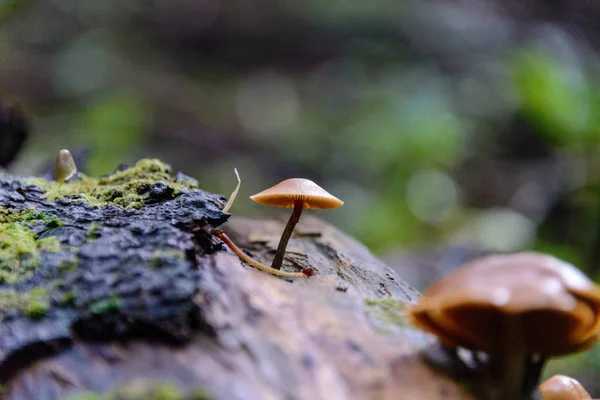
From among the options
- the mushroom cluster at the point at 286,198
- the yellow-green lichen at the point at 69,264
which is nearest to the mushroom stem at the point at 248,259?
the mushroom cluster at the point at 286,198

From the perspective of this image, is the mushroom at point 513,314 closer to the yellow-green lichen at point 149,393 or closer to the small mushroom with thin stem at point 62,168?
the yellow-green lichen at point 149,393

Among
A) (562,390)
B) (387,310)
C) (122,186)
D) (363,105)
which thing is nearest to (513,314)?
(387,310)

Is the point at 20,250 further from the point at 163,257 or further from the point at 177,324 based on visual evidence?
the point at 177,324

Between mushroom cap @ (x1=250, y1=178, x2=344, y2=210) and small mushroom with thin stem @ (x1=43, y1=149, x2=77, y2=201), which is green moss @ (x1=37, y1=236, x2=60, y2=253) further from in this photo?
mushroom cap @ (x1=250, y1=178, x2=344, y2=210)

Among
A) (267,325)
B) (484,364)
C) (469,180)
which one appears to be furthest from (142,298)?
(469,180)

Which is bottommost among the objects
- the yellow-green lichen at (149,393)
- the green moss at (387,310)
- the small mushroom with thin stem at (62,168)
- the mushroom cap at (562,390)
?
the mushroom cap at (562,390)

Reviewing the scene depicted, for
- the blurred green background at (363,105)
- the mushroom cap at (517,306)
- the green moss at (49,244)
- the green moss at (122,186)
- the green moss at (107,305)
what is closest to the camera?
the mushroom cap at (517,306)

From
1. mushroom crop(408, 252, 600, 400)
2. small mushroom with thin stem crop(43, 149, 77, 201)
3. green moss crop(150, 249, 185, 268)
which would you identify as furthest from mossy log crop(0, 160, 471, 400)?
small mushroom with thin stem crop(43, 149, 77, 201)
